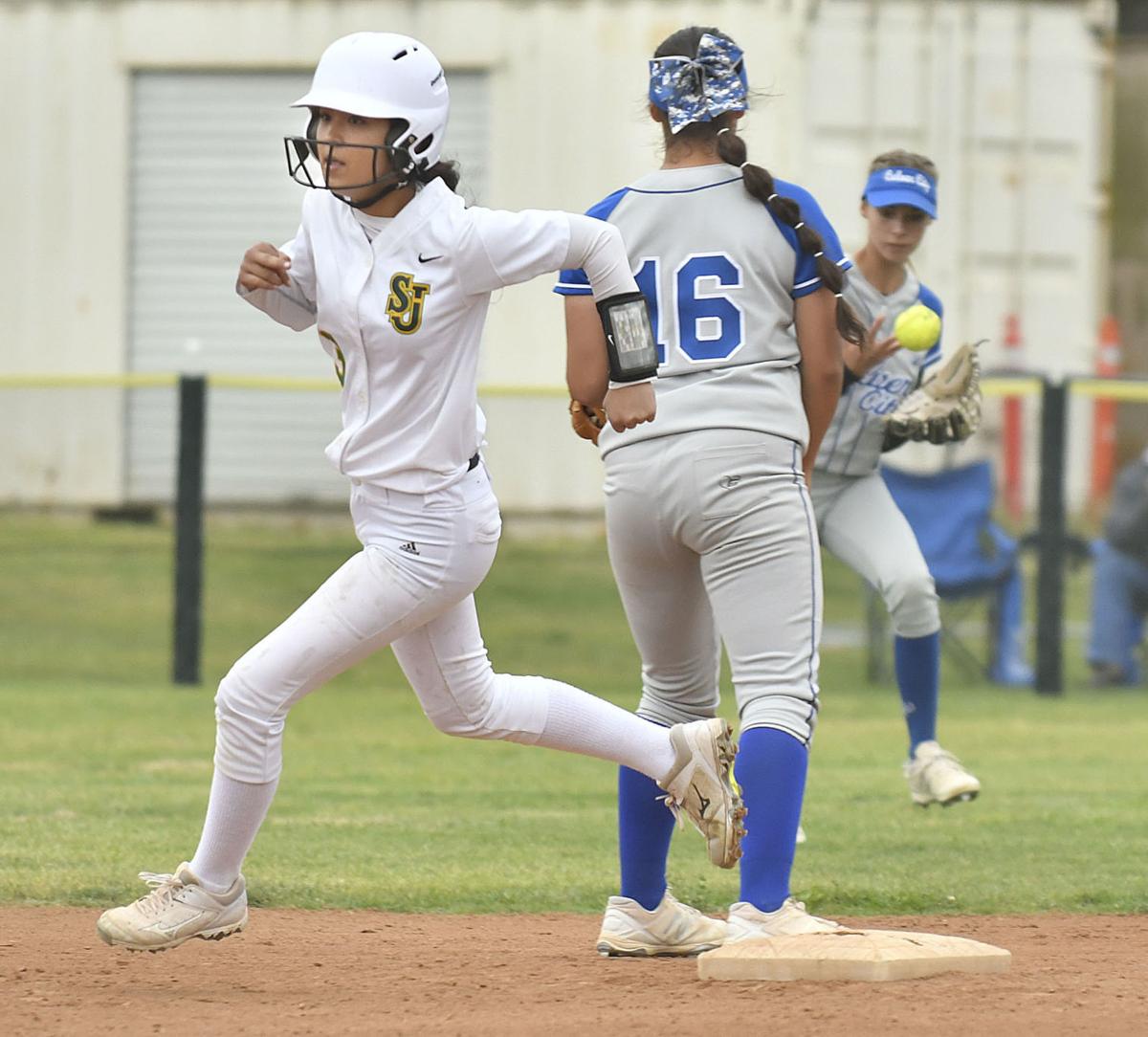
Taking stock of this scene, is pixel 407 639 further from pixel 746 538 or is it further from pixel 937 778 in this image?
pixel 937 778

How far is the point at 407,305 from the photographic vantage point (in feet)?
15.3

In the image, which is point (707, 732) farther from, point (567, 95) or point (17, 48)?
point (17, 48)

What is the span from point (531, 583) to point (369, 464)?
869 cm

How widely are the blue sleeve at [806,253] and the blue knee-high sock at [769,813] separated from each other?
983mm

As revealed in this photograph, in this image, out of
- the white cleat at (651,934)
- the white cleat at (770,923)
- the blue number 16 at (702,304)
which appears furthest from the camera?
the white cleat at (651,934)

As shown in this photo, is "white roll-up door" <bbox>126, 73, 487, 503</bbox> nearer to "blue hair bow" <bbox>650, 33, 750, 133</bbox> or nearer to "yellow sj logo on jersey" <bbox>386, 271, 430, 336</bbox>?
"blue hair bow" <bbox>650, 33, 750, 133</bbox>

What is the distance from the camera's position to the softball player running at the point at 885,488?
282 inches

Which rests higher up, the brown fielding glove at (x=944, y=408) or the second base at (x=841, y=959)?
the brown fielding glove at (x=944, y=408)

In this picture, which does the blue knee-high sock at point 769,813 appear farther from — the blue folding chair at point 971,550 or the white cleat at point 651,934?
the blue folding chair at point 971,550

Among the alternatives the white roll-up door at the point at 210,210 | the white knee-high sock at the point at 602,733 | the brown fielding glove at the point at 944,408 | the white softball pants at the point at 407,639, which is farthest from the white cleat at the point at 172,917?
the white roll-up door at the point at 210,210

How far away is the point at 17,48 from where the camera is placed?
54.2 feet

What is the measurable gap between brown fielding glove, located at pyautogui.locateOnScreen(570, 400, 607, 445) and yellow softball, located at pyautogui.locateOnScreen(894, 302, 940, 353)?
2022mm

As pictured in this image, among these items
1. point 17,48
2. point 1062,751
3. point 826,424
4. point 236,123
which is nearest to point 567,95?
point 236,123

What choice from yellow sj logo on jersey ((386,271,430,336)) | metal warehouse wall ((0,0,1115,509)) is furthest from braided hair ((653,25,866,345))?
metal warehouse wall ((0,0,1115,509))
